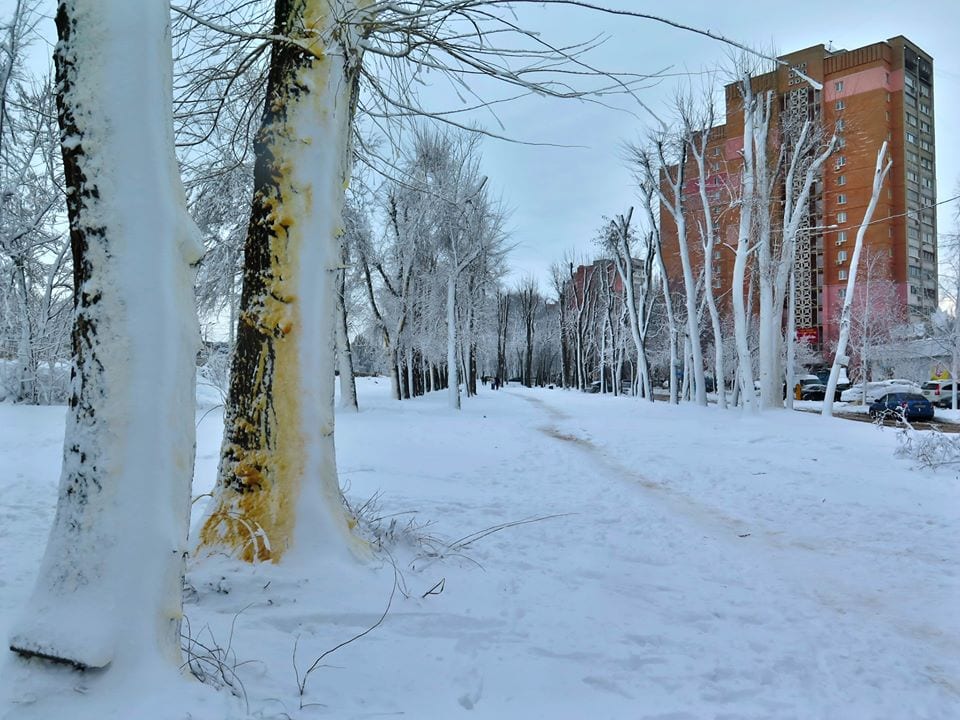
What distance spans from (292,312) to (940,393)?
39467 millimetres

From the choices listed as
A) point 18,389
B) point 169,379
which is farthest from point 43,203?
point 169,379

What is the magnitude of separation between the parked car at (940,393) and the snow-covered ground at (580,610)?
3142cm

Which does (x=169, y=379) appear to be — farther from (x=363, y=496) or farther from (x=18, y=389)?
(x=18, y=389)

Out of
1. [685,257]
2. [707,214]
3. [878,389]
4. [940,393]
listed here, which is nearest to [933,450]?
[707,214]

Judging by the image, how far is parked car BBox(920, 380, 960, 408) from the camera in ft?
106

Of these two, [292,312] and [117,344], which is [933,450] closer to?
[292,312]

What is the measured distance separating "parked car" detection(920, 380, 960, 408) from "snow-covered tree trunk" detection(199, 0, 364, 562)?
3840cm

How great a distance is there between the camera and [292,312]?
3.68 meters

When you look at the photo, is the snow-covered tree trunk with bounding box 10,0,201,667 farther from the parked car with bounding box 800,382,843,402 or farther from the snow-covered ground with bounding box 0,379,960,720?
the parked car with bounding box 800,382,843,402

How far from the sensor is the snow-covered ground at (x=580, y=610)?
243 cm

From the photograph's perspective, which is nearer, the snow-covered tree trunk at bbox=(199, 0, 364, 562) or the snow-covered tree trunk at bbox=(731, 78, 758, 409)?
the snow-covered tree trunk at bbox=(199, 0, 364, 562)

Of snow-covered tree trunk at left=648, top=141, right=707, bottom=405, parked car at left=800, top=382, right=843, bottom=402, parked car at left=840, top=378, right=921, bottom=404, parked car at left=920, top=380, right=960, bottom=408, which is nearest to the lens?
snow-covered tree trunk at left=648, top=141, right=707, bottom=405

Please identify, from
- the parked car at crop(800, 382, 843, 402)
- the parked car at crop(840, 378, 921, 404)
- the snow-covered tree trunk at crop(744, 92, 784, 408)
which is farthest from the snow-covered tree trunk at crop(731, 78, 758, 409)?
the parked car at crop(800, 382, 843, 402)

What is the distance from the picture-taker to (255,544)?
11.4ft
